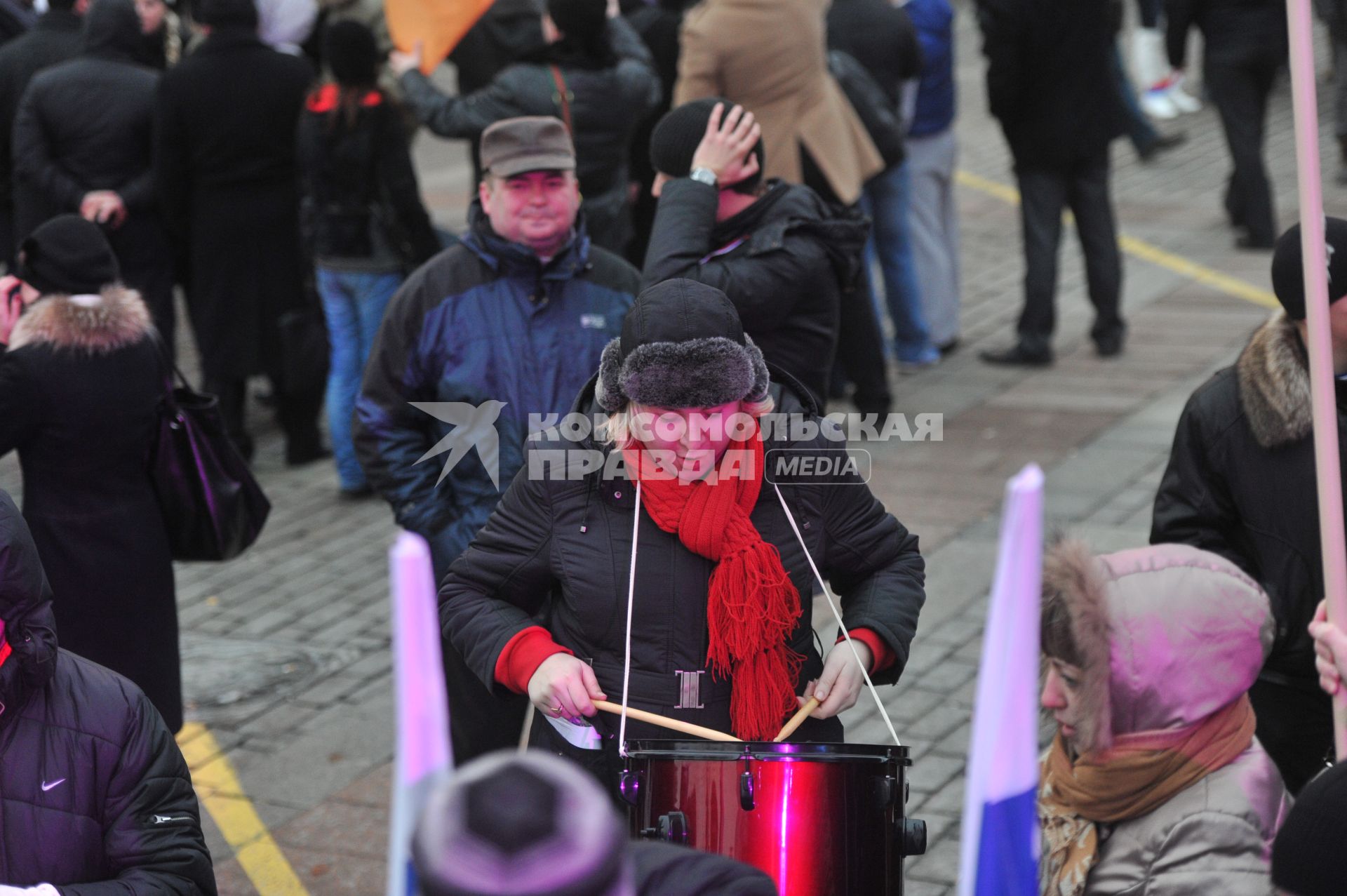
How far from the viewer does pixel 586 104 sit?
22.7 ft

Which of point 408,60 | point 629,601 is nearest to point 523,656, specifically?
point 629,601

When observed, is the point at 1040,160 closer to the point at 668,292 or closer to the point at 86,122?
the point at 86,122

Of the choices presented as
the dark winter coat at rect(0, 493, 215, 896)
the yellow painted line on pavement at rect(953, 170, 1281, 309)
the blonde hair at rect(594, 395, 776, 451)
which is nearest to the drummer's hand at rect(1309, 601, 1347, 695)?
the blonde hair at rect(594, 395, 776, 451)

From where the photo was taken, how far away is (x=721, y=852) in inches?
116

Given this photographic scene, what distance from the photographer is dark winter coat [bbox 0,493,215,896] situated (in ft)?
9.70

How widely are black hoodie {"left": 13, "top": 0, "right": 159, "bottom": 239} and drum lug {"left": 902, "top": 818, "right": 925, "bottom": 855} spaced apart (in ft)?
21.1

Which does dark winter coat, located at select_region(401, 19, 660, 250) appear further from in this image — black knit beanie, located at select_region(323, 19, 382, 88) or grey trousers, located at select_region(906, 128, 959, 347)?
grey trousers, located at select_region(906, 128, 959, 347)

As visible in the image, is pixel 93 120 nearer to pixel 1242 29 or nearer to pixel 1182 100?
pixel 1242 29

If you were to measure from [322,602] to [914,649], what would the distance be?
253 cm

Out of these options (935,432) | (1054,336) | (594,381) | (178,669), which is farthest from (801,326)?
(1054,336)

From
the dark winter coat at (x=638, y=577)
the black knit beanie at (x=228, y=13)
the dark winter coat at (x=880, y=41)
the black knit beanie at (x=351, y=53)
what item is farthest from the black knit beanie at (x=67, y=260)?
the dark winter coat at (x=880, y=41)

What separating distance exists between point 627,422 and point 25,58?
6.72 metres

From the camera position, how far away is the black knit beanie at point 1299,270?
3.72 metres

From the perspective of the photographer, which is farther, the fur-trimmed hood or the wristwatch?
the wristwatch
